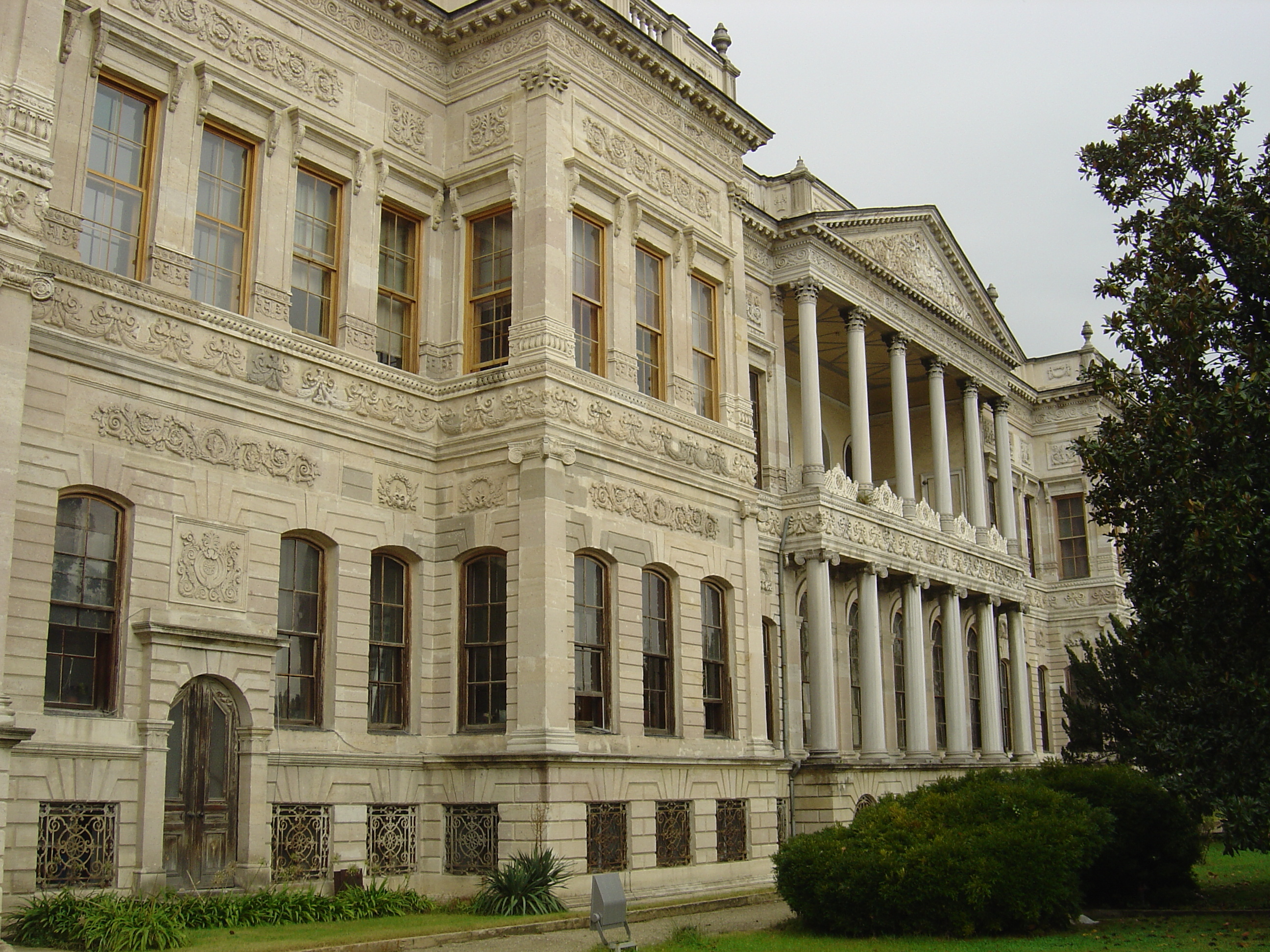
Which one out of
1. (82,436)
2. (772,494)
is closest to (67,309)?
(82,436)

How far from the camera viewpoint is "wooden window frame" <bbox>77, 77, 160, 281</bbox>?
1677 centimetres

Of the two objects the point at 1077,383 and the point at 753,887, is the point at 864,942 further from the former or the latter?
the point at 1077,383

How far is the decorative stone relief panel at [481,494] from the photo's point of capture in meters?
19.9

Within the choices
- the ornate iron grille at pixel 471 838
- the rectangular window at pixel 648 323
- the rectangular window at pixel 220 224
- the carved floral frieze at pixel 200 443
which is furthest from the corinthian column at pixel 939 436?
the rectangular window at pixel 220 224

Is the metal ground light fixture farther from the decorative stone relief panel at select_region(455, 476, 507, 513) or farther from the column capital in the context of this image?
the column capital

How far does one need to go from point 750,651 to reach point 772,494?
6397mm

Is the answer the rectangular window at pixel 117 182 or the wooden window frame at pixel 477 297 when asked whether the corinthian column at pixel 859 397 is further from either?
the rectangular window at pixel 117 182

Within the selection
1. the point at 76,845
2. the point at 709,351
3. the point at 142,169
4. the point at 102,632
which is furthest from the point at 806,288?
the point at 76,845

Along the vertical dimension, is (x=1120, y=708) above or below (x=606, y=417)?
below

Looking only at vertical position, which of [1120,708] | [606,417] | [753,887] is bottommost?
[753,887]

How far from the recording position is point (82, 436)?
51.8 ft

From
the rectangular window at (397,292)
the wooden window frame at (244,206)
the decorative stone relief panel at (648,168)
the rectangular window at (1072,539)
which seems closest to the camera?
the wooden window frame at (244,206)

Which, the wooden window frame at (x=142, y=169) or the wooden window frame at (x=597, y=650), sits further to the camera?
the wooden window frame at (x=597, y=650)

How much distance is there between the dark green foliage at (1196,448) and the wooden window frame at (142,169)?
42.0ft
